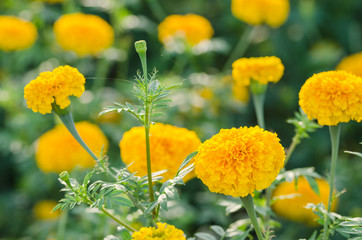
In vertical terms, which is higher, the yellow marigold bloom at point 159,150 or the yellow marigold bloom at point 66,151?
the yellow marigold bloom at point 159,150

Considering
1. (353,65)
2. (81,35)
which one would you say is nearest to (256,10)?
(353,65)

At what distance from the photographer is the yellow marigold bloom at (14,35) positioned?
7.73 feet

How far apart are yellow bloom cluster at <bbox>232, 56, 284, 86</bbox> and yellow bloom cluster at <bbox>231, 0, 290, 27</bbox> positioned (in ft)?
4.10

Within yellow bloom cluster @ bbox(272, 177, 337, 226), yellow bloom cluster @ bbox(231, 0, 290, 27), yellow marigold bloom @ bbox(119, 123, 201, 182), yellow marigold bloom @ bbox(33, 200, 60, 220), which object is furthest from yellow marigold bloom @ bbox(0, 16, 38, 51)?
yellow marigold bloom @ bbox(119, 123, 201, 182)

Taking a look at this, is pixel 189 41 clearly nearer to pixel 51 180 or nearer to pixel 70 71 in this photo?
pixel 51 180

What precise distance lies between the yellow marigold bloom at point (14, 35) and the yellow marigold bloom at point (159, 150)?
5.32 feet

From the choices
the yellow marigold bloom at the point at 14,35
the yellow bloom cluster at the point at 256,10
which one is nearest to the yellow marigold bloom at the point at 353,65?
the yellow bloom cluster at the point at 256,10

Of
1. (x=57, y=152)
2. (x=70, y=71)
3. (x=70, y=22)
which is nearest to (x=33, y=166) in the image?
(x=57, y=152)

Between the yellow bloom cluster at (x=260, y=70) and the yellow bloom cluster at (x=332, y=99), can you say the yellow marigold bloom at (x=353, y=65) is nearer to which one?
the yellow bloom cluster at (x=260, y=70)

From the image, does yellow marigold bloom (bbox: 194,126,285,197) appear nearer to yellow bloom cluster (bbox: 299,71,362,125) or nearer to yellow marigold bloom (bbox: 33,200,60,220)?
yellow bloom cluster (bbox: 299,71,362,125)

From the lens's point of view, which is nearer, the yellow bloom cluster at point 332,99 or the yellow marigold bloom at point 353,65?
the yellow bloom cluster at point 332,99

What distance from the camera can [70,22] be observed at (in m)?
2.26

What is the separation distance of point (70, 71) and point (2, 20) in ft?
5.98

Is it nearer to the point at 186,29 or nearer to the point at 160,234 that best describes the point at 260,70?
the point at 160,234
